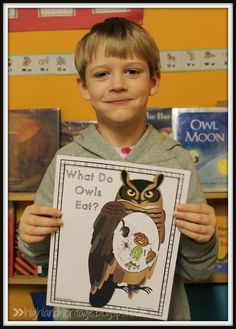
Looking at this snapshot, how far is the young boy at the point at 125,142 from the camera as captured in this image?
28.3 inches

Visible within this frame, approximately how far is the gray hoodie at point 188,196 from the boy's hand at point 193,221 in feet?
0.09

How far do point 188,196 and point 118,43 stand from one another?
1.12 feet

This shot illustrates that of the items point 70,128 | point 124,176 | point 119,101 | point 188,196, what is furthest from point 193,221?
point 70,128

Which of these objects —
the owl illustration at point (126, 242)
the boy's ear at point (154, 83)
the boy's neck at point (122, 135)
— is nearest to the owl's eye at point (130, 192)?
the owl illustration at point (126, 242)

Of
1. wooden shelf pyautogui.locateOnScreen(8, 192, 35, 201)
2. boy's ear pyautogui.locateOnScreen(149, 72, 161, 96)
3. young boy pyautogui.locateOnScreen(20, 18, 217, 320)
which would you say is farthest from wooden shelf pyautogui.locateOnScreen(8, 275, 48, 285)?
boy's ear pyautogui.locateOnScreen(149, 72, 161, 96)

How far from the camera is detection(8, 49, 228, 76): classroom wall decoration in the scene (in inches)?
50.5

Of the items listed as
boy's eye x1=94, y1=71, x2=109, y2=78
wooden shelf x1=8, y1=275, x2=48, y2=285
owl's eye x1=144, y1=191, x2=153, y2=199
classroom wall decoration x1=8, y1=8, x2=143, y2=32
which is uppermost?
classroom wall decoration x1=8, y1=8, x2=143, y2=32

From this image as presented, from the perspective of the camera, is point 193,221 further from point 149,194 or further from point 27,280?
point 27,280

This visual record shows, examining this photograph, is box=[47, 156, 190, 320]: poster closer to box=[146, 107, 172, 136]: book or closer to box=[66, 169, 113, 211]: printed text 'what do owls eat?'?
box=[66, 169, 113, 211]: printed text 'what do owls eat?'

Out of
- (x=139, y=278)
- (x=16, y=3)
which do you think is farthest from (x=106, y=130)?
(x=16, y=3)

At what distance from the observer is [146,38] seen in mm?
764

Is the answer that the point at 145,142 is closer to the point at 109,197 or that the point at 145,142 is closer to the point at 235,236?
the point at 109,197

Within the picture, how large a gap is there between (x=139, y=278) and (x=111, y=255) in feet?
0.24

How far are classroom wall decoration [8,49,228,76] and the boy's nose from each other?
60 cm
